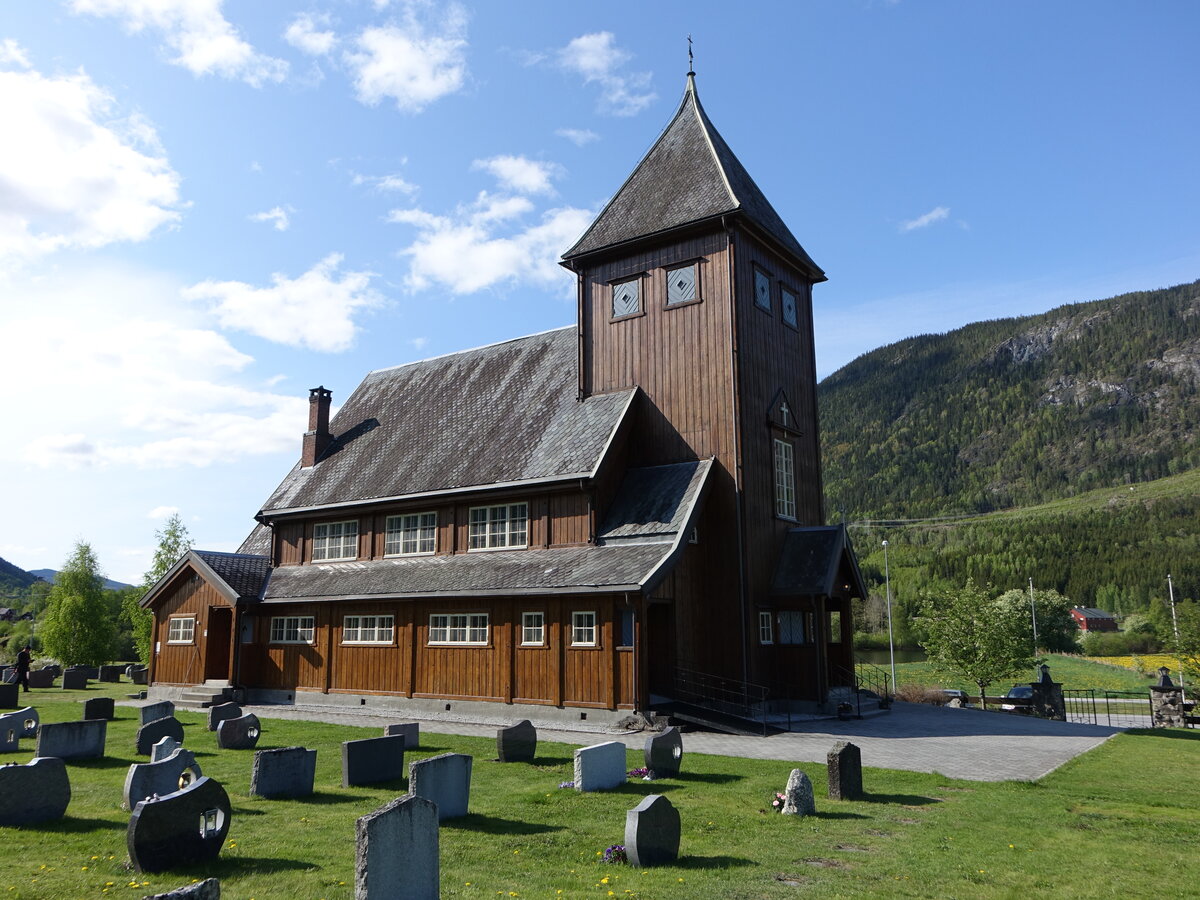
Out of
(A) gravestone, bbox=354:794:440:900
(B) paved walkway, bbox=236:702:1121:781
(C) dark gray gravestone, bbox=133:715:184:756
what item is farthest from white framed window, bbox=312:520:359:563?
(A) gravestone, bbox=354:794:440:900

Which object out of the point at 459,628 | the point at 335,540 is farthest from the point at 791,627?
the point at 335,540

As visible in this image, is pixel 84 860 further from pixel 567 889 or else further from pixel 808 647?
pixel 808 647

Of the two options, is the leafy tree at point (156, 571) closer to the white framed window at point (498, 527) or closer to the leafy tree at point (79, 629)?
the leafy tree at point (79, 629)

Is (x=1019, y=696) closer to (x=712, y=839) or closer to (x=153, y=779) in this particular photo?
(x=712, y=839)

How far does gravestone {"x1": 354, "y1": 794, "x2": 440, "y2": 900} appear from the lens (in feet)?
21.9

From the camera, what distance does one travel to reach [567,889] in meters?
7.63

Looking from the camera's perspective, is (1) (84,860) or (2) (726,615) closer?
(1) (84,860)

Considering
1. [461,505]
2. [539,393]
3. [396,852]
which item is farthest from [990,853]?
[539,393]

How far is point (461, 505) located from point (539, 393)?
4.65m

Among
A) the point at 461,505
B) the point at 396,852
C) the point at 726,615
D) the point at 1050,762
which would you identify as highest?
the point at 461,505

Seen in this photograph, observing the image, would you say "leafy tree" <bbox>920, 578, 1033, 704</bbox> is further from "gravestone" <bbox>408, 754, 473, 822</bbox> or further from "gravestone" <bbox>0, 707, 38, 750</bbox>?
"gravestone" <bbox>0, 707, 38, 750</bbox>

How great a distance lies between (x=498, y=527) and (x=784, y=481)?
8.54m

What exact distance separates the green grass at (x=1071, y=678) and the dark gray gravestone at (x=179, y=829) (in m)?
44.7

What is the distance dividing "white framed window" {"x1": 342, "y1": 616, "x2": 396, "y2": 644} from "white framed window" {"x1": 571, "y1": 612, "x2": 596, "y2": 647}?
6.56 metres
